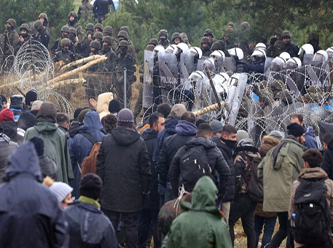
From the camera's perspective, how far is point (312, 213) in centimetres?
646

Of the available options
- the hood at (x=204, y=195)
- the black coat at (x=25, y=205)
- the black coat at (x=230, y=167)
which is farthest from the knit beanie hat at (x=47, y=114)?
the black coat at (x=25, y=205)

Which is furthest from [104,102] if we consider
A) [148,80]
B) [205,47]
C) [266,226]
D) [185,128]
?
[205,47]

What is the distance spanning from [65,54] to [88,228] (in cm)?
1277

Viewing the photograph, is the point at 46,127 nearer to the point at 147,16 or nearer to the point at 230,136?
the point at 230,136

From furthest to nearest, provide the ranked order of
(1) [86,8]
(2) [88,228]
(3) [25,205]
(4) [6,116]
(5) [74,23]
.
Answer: (1) [86,8]
(5) [74,23]
(4) [6,116]
(2) [88,228]
(3) [25,205]

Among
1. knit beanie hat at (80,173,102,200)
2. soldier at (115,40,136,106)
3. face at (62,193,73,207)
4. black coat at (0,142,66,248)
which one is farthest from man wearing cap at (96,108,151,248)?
soldier at (115,40,136,106)

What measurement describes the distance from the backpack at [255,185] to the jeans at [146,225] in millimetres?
1105

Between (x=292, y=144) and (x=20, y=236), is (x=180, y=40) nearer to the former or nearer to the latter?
(x=292, y=144)

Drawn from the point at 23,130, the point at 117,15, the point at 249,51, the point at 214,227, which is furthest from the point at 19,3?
the point at 214,227

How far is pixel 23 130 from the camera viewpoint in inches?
320

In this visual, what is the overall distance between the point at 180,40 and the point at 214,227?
1308cm

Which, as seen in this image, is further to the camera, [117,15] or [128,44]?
[117,15]

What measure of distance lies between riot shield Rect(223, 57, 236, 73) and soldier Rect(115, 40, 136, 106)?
1993mm

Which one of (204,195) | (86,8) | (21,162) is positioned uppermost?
(86,8)
